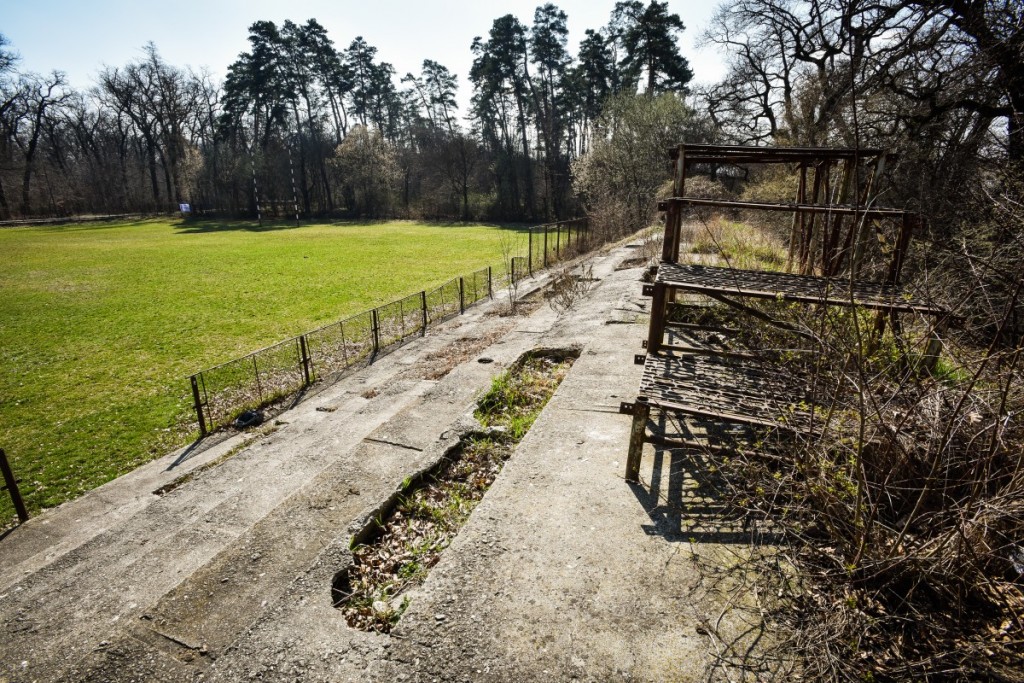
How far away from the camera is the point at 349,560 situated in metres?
3.58

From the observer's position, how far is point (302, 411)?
9328 millimetres

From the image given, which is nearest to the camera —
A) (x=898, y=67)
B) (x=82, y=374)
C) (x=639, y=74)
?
(x=898, y=67)

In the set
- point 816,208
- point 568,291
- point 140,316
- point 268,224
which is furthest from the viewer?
point 268,224

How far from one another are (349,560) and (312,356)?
9390 mm

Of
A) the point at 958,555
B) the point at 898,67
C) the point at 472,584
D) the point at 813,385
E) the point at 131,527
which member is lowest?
the point at 131,527

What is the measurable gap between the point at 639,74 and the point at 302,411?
121 ft

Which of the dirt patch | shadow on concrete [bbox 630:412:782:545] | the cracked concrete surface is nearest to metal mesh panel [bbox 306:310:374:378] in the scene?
the dirt patch

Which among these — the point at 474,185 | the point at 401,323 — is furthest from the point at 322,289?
the point at 474,185

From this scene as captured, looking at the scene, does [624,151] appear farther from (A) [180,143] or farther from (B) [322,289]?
(A) [180,143]

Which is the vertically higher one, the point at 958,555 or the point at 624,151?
the point at 624,151

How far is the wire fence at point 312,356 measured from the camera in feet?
32.2

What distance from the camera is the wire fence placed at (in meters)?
9.82

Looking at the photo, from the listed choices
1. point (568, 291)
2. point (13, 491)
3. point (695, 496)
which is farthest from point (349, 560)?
point (568, 291)

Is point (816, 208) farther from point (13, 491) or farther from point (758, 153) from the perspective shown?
point (13, 491)
